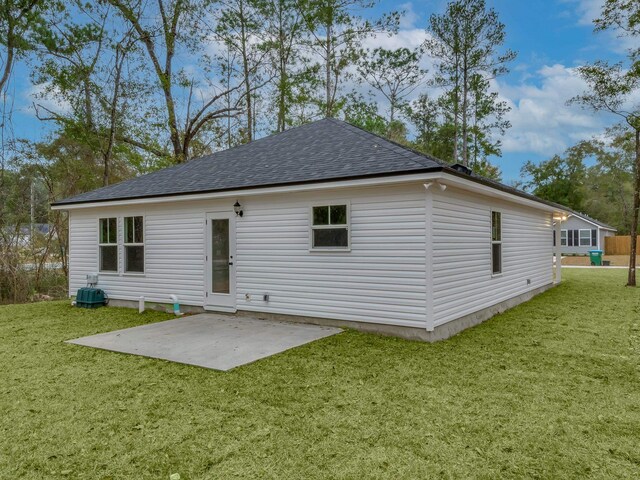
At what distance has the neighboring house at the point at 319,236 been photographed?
5883 mm

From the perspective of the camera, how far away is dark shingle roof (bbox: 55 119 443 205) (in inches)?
243

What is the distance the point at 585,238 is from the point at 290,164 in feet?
101

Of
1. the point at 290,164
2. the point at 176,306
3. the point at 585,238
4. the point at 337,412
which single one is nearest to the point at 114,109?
the point at 176,306

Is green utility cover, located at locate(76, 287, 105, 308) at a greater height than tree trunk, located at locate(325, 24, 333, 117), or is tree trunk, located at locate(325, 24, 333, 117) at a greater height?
tree trunk, located at locate(325, 24, 333, 117)

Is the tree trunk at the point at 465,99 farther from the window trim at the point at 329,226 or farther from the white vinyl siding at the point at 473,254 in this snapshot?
the window trim at the point at 329,226

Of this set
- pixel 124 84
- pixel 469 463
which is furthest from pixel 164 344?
pixel 124 84

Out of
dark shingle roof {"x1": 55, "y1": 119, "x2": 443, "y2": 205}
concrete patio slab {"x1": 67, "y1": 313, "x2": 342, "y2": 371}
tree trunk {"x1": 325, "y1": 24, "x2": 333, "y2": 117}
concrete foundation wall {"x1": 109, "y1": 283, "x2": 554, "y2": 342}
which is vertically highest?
tree trunk {"x1": 325, "y1": 24, "x2": 333, "y2": 117}

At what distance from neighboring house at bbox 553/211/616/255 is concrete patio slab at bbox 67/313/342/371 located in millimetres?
29329

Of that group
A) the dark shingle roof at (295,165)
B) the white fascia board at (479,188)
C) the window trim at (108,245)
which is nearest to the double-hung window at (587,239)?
the dark shingle roof at (295,165)

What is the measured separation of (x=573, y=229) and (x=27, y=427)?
35.4 m

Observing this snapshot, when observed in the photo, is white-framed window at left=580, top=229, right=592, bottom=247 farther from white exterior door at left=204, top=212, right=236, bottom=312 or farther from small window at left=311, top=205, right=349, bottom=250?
white exterior door at left=204, top=212, right=236, bottom=312

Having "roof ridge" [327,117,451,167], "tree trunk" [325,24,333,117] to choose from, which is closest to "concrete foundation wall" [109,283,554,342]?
"roof ridge" [327,117,451,167]

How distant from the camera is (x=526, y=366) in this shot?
4.73 meters

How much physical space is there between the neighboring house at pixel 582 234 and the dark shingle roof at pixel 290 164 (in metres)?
27.1
